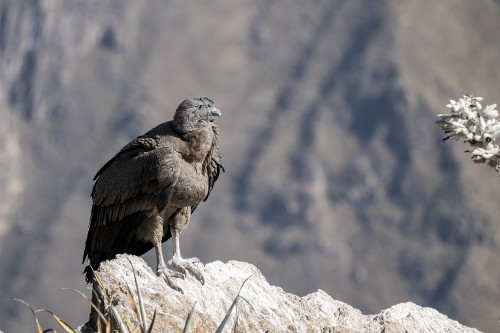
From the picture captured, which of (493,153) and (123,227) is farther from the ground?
(123,227)

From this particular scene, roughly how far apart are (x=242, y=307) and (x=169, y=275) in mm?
1295

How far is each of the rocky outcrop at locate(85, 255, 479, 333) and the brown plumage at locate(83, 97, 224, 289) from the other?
1472mm

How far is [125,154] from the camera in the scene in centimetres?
1515

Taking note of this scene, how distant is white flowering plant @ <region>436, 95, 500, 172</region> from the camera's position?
6.78 metres

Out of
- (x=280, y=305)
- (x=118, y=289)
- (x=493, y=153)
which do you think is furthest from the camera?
(x=280, y=305)

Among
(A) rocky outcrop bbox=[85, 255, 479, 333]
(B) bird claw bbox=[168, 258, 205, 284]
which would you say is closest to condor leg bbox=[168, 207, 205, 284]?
(B) bird claw bbox=[168, 258, 205, 284]

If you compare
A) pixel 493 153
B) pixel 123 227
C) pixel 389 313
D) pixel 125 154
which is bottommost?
pixel 493 153

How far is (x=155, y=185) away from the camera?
14.6 metres

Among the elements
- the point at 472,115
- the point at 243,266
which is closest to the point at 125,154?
the point at 243,266

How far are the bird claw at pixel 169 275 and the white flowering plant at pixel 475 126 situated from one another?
6335 mm

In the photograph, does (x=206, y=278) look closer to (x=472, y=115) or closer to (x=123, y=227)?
(x=123, y=227)

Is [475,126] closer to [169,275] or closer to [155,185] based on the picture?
[169,275]

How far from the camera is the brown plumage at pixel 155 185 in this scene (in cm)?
1459

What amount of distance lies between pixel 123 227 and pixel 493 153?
8.82 meters
